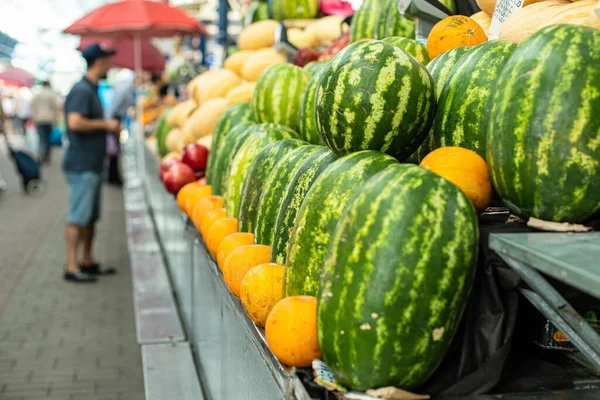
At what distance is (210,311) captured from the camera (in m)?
3.23

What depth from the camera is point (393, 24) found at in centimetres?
392

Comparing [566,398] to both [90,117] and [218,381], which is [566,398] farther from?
[90,117]

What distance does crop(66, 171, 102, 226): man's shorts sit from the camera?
6996 mm

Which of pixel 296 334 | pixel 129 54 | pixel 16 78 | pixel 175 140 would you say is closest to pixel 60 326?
pixel 175 140

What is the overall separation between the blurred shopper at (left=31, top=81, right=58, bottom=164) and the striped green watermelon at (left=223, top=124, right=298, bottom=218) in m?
17.4

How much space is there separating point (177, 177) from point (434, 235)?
3.33 m

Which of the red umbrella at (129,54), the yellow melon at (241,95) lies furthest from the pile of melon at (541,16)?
the red umbrella at (129,54)

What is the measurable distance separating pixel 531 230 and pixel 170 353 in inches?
104

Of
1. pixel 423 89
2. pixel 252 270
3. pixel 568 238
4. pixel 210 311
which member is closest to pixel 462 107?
pixel 423 89

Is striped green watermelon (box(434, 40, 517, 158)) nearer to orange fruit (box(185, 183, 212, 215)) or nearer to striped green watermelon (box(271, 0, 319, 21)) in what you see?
orange fruit (box(185, 183, 212, 215))

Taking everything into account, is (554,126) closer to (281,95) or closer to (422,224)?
(422,224)

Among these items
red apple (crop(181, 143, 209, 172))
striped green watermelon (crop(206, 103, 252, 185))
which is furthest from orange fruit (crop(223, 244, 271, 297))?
red apple (crop(181, 143, 209, 172))

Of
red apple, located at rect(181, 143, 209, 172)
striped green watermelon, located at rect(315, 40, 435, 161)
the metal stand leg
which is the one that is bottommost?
red apple, located at rect(181, 143, 209, 172)

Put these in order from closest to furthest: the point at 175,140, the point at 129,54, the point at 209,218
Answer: the point at 209,218, the point at 175,140, the point at 129,54
